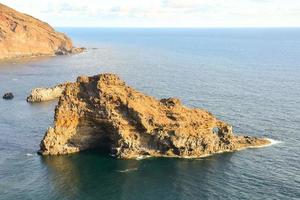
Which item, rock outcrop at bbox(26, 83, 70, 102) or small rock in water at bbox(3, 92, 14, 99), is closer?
rock outcrop at bbox(26, 83, 70, 102)

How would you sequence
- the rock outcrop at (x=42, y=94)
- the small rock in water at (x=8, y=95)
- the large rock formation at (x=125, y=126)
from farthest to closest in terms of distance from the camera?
the small rock in water at (x=8, y=95) → the rock outcrop at (x=42, y=94) → the large rock formation at (x=125, y=126)

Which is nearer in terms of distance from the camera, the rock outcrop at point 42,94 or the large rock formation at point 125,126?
the large rock formation at point 125,126

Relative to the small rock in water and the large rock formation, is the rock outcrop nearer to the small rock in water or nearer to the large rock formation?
the small rock in water

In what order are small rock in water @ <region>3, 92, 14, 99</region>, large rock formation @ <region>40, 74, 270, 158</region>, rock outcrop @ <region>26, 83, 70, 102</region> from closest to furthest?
1. large rock formation @ <region>40, 74, 270, 158</region>
2. rock outcrop @ <region>26, 83, 70, 102</region>
3. small rock in water @ <region>3, 92, 14, 99</region>

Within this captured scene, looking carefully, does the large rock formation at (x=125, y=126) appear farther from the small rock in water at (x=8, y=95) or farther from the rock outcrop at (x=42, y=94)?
the small rock in water at (x=8, y=95)

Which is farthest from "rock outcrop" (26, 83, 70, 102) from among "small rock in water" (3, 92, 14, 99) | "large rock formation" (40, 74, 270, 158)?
"large rock formation" (40, 74, 270, 158)

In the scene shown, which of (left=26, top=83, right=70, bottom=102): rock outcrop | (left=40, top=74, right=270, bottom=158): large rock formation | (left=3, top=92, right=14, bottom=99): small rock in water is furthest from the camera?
(left=3, top=92, right=14, bottom=99): small rock in water

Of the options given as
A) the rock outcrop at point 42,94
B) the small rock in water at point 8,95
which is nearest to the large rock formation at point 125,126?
the rock outcrop at point 42,94

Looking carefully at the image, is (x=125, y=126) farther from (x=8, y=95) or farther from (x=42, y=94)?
(x=8, y=95)
